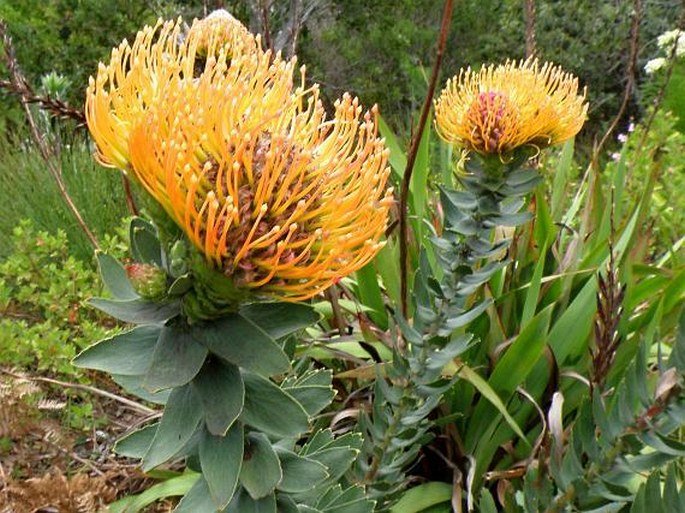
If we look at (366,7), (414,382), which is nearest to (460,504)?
(414,382)

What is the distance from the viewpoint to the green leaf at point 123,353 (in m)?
1.09

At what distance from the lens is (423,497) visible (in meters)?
2.30

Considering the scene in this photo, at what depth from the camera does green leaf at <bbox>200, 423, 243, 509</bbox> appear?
1.10 metres

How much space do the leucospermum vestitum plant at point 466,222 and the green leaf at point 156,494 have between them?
0.62 metres

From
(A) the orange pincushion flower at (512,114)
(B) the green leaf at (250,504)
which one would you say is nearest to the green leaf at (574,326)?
(A) the orange pincushion flower at (512,114)

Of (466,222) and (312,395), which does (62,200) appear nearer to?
(466,222)

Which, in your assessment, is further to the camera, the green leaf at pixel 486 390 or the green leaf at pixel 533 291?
the green leaf at pixel 533 291

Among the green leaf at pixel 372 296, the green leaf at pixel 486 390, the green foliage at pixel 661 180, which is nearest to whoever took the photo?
the green leaf at pixel 486 390

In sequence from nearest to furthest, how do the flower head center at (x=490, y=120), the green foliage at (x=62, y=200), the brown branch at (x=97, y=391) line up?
1. the flower head center at (x=490, y=120)
2. the brown branch at (x=97, y=391)
3. the green foliage at (x=62, y=200)

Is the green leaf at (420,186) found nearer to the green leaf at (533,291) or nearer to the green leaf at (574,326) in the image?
the green leaf at (533,291)

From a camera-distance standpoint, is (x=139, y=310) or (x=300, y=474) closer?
(x=139, y=310)

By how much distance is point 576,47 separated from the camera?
32.9ft

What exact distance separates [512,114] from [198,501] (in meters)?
1.20

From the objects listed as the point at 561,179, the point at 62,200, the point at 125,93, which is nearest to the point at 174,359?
the point at 125,93
